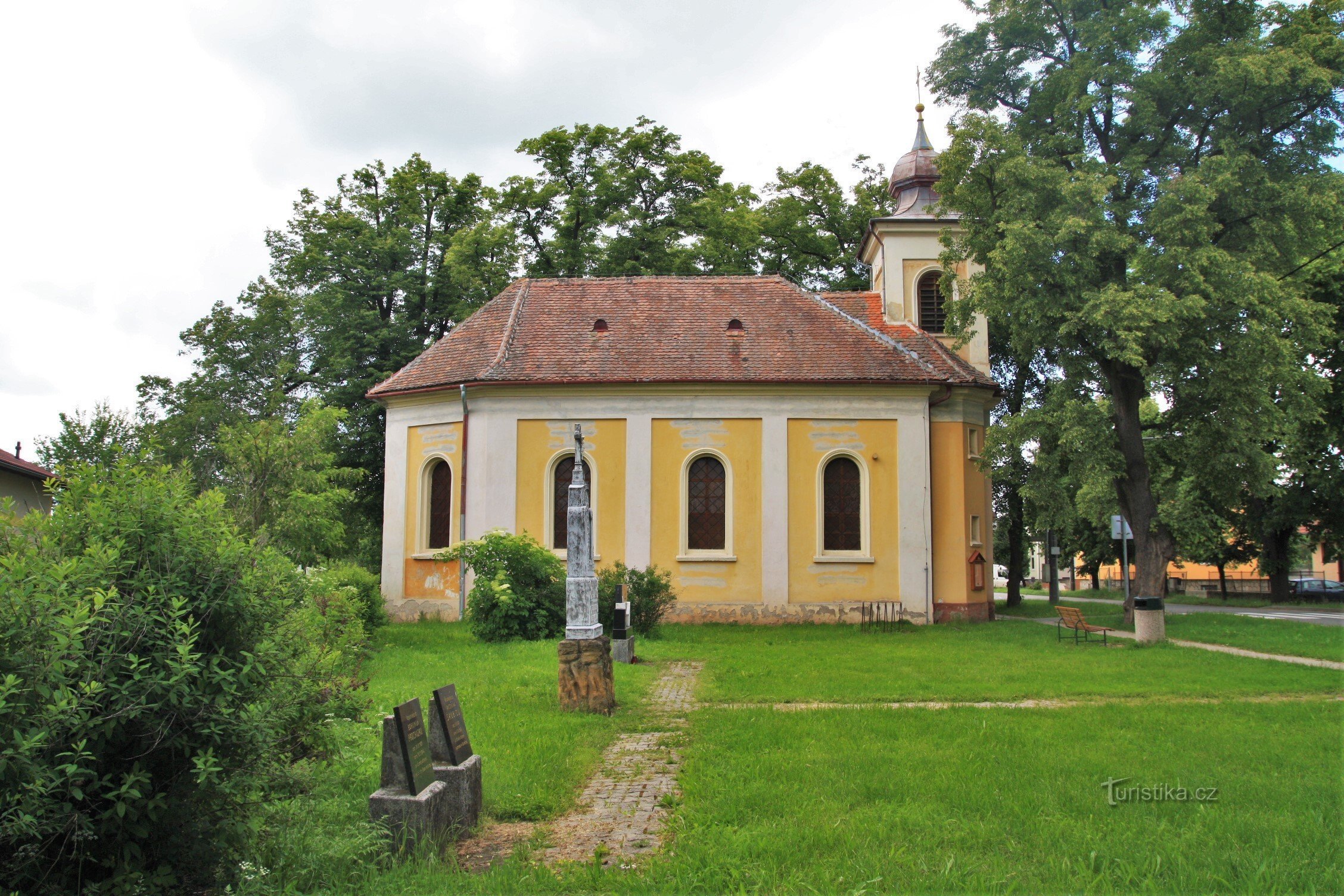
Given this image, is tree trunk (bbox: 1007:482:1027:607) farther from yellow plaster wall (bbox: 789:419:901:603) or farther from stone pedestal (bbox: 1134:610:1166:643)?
stone pedestal (bbox: 1134:610:1166:643)

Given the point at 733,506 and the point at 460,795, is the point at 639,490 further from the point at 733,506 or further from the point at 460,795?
the point at 460,795

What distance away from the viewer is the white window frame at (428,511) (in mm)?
22938

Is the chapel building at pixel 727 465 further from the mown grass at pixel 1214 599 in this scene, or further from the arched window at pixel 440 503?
the mown grass at pixel 1214 599

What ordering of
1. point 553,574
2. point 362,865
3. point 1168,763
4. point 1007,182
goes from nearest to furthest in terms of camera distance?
1. point 362,865
2. point 1168,763
3. point 553,574
4. point 1007,182

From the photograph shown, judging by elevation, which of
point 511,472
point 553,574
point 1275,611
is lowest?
point 1275,611

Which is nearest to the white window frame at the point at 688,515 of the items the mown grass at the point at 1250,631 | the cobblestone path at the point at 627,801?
the mown grass at the point at 1250,631

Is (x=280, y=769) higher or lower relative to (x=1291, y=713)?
higher

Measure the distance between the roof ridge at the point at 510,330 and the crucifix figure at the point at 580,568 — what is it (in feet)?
34.7

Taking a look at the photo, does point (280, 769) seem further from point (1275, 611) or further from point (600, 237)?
point (1275, 611)

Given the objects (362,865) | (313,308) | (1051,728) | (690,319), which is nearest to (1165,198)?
(690,319)

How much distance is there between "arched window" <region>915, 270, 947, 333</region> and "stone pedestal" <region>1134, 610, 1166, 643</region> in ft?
36.0

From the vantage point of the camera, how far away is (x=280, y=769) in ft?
16.6

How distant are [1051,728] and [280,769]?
7236mm

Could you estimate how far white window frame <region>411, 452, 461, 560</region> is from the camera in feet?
75.3
